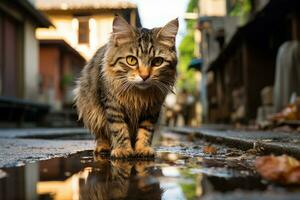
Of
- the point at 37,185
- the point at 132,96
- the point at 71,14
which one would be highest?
the point at 71,14

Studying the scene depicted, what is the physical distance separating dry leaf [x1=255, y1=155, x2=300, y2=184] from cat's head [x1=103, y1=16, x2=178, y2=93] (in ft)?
5.59

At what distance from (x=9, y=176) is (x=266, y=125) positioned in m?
7.19

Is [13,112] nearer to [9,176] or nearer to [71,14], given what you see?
[9,176]

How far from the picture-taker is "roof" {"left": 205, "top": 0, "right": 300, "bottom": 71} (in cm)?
1077

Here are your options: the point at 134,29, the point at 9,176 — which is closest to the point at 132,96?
the point at 134,29

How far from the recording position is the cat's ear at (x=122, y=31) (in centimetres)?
429

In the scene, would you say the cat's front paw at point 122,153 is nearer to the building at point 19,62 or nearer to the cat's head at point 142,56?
the cat's head at point 142,56

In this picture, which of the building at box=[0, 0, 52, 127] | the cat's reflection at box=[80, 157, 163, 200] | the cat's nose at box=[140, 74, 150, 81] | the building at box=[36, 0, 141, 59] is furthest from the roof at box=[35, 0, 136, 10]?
the cat's reflection at box=[80, 157, 163, 200]

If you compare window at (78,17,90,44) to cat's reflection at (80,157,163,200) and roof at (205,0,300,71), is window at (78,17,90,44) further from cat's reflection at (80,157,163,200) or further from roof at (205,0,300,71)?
cat's reflection at (80,157,163,200)

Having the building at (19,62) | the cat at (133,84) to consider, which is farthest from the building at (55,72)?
the cat at (133,84)

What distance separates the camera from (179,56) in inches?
346

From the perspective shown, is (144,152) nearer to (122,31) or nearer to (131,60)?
(131,60)

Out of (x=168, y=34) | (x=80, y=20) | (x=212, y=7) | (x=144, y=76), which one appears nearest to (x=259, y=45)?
(x=168, y=34)

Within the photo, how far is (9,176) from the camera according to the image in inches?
113
